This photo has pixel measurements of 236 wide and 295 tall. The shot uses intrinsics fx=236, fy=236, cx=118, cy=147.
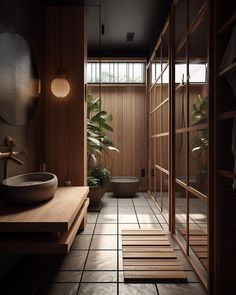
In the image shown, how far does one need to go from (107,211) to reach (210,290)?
2008mm

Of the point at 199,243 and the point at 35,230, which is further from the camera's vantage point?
the point at 199,243

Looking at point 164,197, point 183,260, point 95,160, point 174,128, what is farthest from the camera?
point 95,160

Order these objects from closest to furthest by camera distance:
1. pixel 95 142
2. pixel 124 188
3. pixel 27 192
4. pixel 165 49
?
pixel 27 192
pixel 165 49
pixel 95 142
pixel 124 188

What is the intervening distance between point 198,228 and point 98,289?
85 cm

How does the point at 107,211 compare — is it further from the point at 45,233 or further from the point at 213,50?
the point at 213,50

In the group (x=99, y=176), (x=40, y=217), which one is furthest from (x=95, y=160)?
(x=40, y=217)

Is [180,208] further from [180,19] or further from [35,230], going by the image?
[180,19]

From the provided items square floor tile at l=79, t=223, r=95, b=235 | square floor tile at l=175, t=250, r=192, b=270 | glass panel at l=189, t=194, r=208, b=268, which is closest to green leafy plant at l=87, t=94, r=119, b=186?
square floor tile at l=79, t=223, r=95, b=235

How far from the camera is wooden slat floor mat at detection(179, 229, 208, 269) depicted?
1675 millimetres

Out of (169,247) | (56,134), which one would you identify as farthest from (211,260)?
(56,134)

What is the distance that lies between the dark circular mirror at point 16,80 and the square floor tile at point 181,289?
1610mm

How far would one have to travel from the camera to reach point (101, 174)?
363cm

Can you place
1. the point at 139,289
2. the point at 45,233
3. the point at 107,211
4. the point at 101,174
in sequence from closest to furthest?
1. the point at 45,233
2. the point at 139,289
3. the point at 107,211
4. the point at 101,174

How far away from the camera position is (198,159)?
1800mm
